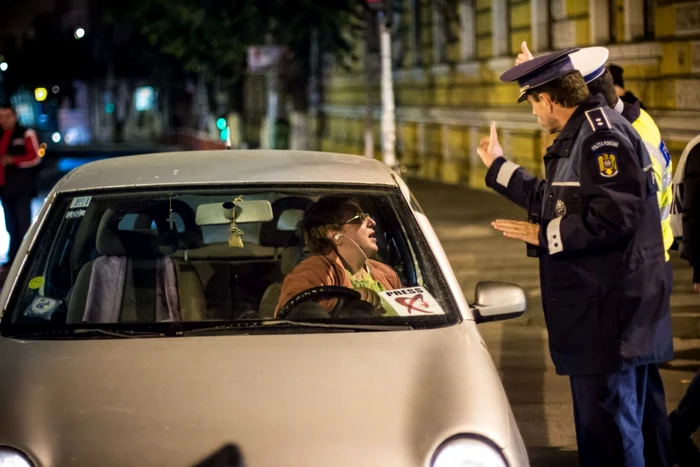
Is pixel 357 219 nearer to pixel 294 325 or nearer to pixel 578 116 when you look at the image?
pixel 294 325

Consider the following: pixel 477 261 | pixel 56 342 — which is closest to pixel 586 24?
pixel 477 261

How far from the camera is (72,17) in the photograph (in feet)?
326

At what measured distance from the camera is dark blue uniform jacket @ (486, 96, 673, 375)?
4504 millimetres

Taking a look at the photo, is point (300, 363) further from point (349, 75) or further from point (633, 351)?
point (349, 75)

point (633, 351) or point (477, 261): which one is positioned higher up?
point (633, 351)

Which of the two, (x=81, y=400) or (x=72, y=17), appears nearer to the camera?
(x=81, y=400)

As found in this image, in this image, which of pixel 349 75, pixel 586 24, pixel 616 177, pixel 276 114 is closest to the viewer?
pixel 616 177

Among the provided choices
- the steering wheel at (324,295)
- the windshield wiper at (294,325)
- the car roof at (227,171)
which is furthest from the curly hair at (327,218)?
the windshield wiper at (294,325)

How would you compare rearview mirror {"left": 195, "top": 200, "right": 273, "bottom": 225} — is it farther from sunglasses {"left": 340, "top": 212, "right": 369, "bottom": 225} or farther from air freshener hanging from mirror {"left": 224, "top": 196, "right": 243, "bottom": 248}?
sunglasses {"left": 340, "top": 212, "right": 369, "bottom": 225}

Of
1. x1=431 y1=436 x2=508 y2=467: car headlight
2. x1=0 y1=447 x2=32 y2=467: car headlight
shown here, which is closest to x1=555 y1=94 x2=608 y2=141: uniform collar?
x1=431 y1=436 x2=508 y2=467: car headlight

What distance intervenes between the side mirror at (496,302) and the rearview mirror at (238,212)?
3.22ft

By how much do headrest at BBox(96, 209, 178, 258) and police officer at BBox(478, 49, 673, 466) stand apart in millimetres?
1305

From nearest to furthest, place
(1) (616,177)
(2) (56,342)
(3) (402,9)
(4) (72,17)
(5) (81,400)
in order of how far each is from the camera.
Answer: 1. (5) (81,400)
2. (2) (56,342)
3. (1) (616,177)
4. (3) (402,9)
5. (4) (72,17)

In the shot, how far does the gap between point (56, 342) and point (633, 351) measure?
1970mm
